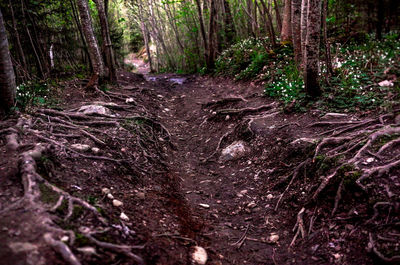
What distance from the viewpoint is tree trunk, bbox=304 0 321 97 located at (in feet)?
16.7

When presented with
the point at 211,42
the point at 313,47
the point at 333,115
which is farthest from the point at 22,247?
the point at 211,42

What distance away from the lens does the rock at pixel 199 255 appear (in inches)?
106

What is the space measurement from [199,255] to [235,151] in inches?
116

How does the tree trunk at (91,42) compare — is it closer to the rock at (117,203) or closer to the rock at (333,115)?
the rock at (117,203)

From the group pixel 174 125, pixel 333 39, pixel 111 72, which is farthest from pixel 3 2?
pixel 333 39

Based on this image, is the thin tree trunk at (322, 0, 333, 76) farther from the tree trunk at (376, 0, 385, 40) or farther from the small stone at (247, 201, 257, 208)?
the small stone at (247, 201, 257, 208)

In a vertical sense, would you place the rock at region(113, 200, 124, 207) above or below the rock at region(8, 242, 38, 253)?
below

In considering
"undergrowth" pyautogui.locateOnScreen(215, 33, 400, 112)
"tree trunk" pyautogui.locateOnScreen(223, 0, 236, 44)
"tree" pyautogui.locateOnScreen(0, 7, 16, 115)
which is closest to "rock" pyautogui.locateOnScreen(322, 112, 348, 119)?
"undergrowth" pyautogui.locateOnScreen(215, 33, 400, 112)

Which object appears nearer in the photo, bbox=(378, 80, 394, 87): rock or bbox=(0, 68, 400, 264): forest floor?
bbox=(0, 68, 400, 264): forest floor

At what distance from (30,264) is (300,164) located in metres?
3.48

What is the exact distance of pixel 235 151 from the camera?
18.0 ft

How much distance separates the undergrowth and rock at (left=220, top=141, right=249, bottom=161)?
1439 millimetres

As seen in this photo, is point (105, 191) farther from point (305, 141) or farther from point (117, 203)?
point (305, 141)

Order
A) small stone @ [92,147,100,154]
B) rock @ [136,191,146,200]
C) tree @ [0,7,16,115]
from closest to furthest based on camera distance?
rock @ [136,191,146,200] < small stone @ [92,147,100,154] < tree @ [0,7,16,115]
